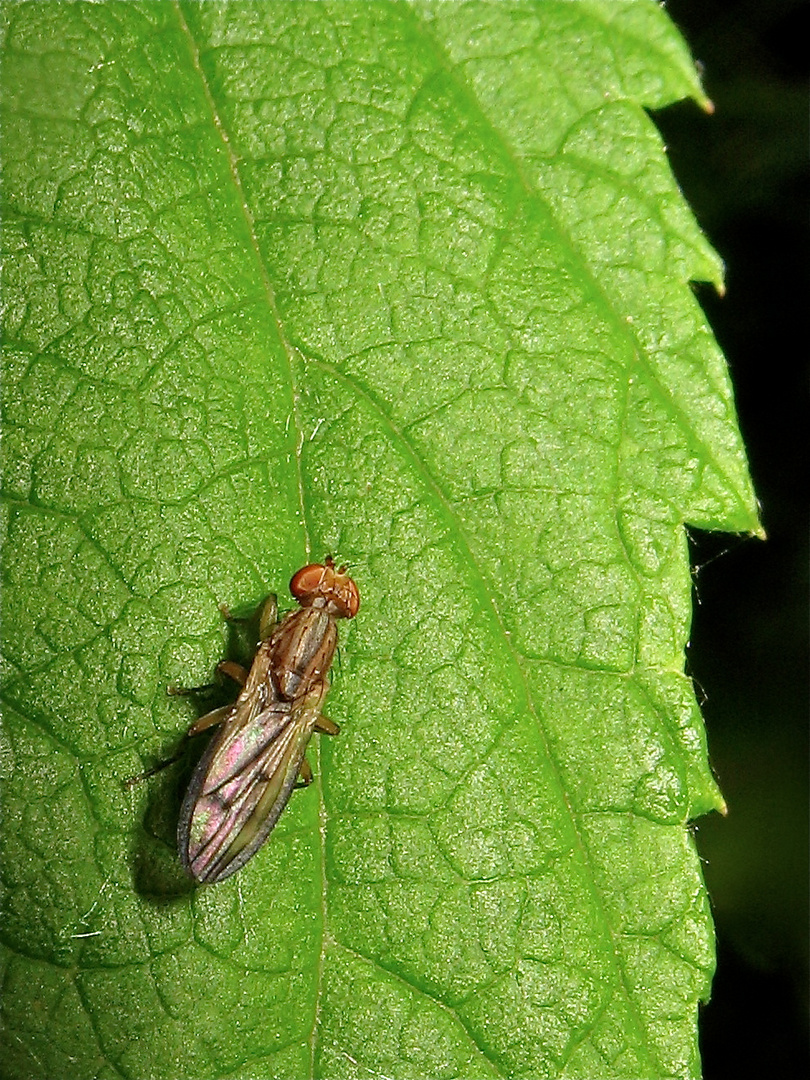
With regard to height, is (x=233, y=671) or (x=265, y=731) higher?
(x=233, y=671)

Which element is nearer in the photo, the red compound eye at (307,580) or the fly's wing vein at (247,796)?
the fly's wing vein at (247,796)

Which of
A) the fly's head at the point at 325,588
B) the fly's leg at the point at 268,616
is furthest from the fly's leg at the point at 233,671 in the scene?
the fly's head at the point at 325,588

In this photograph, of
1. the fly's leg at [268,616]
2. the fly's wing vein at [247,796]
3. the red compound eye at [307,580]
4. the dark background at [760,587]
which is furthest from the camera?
the dark background at [760,587]

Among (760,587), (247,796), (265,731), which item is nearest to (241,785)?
(247,796)

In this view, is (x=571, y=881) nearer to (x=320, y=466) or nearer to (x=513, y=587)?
(x=513, y=587)

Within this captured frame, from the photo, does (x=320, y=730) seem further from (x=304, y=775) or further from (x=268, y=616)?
(x=268, y=616)

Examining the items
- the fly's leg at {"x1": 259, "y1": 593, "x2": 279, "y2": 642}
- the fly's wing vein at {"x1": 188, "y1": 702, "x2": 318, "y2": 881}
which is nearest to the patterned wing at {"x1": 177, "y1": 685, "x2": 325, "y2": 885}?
the fly's wing vein at {"x1": 188, "y1": 702, "x2": 318, "y2": 881}

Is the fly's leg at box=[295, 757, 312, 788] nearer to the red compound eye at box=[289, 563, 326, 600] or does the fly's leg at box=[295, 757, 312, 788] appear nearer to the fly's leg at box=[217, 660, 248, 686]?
the fly's leg at box=[217, 660, 248, 686]

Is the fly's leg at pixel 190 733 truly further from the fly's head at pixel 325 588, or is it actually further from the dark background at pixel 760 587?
the dark background at pixel 760 587
